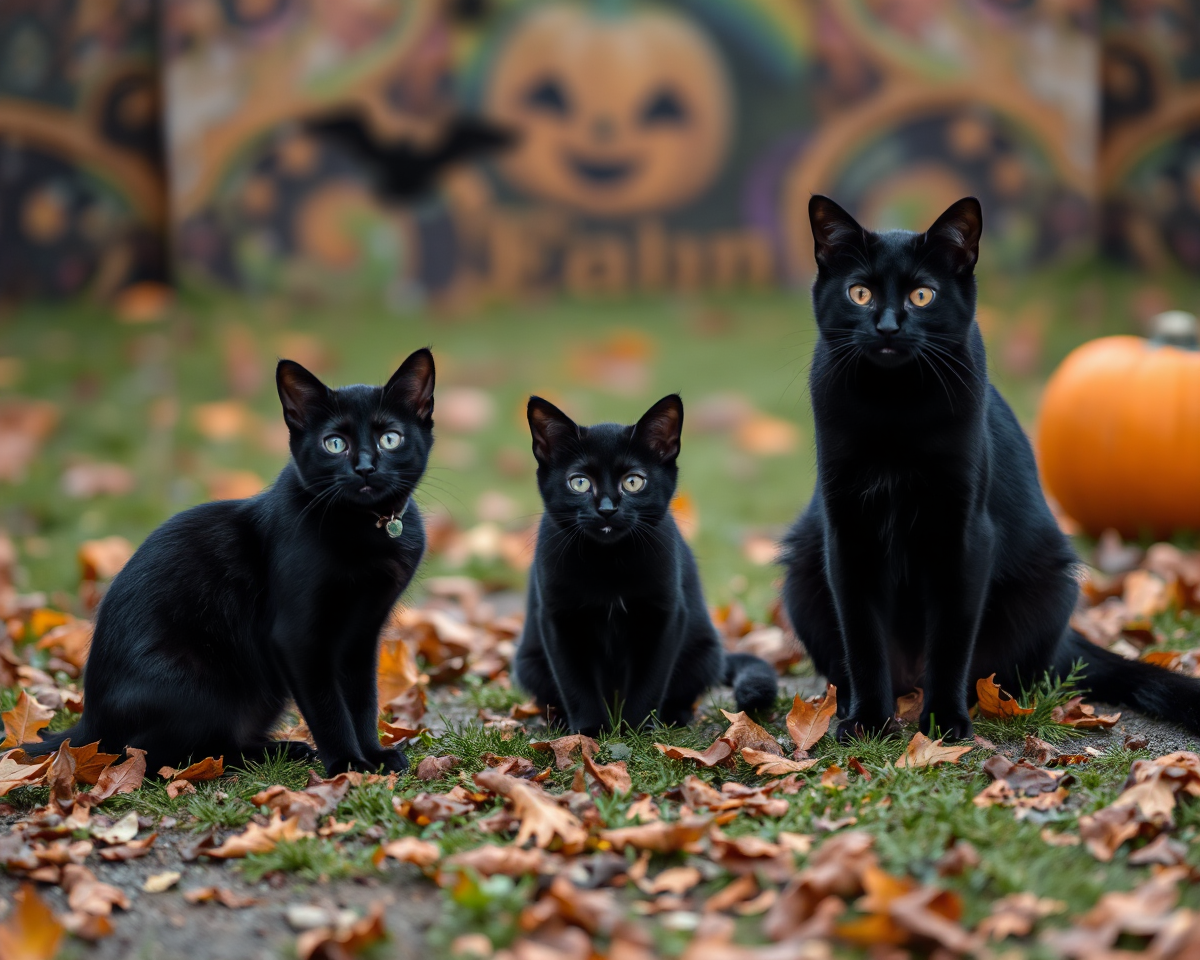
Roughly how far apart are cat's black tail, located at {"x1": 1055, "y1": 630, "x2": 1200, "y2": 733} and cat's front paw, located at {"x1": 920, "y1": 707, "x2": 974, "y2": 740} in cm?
44

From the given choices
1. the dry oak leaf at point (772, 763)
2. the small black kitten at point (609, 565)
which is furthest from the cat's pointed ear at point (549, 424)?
the dry oak leaf at point (772, 763)

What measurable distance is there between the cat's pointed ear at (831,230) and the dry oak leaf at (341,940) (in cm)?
175

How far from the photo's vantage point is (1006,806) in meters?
2.38

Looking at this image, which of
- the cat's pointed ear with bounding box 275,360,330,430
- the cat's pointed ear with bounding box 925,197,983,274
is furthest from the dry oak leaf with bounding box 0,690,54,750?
the cat's pointed ear with bounding box 925,197,983,274

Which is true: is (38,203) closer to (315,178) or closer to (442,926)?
(315,178)

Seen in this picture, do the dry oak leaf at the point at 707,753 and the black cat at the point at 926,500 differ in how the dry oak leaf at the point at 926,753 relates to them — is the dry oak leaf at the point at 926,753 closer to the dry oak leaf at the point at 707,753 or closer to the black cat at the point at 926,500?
the black cat at the point at 926,500

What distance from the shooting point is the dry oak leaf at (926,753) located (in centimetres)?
263

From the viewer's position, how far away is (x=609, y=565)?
9.91 feet

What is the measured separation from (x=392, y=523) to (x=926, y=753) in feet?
4.40

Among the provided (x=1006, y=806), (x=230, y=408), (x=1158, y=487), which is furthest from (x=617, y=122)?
(x=1006, y=806)

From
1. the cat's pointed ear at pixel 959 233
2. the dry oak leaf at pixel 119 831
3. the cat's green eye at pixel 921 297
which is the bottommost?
the dry oak leaf at pixel 119 831

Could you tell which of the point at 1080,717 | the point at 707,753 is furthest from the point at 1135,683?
the point at 707,753

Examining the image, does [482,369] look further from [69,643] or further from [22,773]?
[22,773]

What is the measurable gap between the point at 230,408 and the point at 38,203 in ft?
5.40
